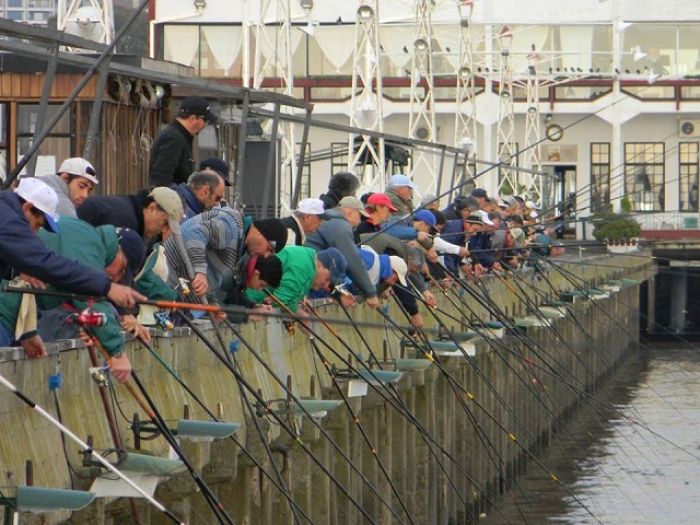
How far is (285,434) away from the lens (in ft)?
47.9

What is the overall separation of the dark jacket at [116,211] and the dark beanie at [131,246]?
68 centimetres

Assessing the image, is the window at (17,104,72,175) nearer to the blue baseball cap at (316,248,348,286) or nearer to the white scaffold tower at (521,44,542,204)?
the blue baseball cap at (316,248,348,286)

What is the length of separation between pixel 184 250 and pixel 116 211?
1.15 metres

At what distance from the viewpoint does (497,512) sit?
25359 millimetres

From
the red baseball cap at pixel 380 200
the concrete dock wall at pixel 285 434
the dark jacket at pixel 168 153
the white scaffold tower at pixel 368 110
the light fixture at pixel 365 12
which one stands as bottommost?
the concrete dock wall at pixel 285 434

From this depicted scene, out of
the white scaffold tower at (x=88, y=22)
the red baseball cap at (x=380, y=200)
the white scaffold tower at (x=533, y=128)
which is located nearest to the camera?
the red baseball cap at (x=380, y=200)

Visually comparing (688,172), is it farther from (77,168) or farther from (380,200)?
(77,168)

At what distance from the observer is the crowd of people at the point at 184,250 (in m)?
9.52

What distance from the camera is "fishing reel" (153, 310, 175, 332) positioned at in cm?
1241

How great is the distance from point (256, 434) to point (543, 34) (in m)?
64.3

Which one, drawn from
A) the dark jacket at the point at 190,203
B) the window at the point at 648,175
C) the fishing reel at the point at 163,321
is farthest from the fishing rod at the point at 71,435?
the window at the point at 648,175

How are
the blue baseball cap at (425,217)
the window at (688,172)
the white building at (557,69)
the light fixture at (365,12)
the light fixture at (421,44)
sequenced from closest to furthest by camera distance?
the blue baseball cap at (425,217) → the light fixture at (365,12) → the light fixture at (421,44) → the white building at (557,69) → the window at (688,172)

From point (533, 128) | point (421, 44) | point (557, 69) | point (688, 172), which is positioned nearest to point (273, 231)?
point (421, 44)

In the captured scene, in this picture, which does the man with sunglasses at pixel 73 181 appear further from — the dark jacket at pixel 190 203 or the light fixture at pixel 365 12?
the light fixture at pixel 365 12
